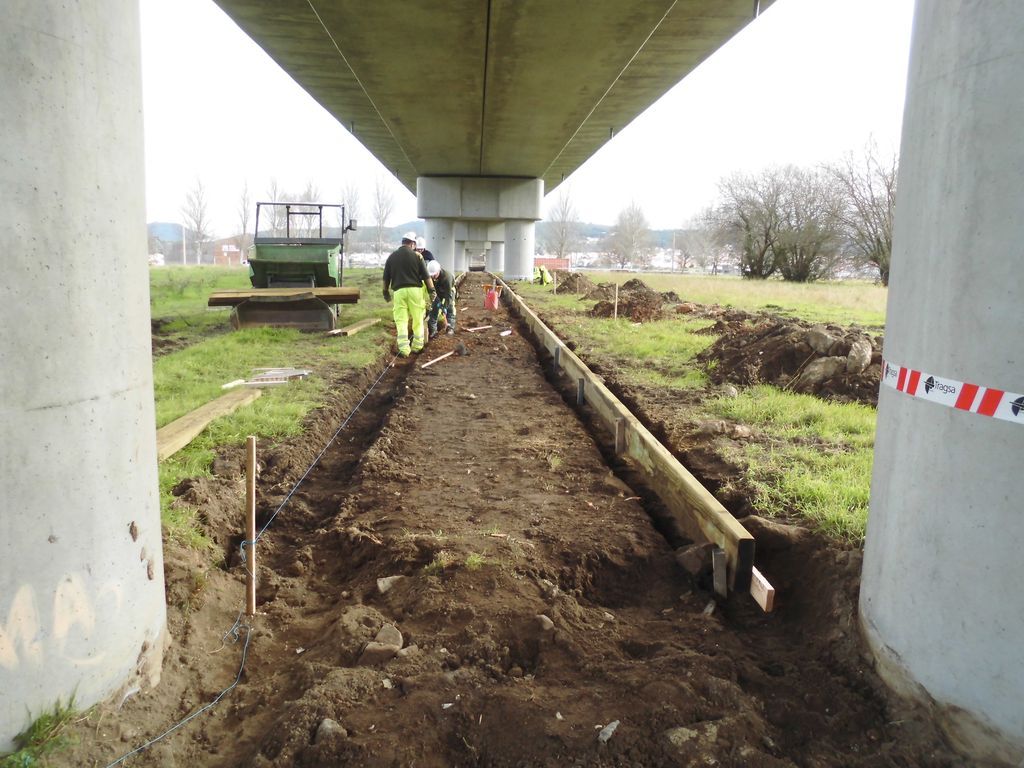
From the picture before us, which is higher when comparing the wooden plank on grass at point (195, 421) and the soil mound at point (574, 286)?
the soil mound at point (574, 286)

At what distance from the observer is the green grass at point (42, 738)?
2.44 m

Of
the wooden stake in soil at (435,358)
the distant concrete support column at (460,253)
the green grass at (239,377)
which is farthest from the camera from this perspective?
the distant concrete support column at (460,253)

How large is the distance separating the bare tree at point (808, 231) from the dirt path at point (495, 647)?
46.7 m

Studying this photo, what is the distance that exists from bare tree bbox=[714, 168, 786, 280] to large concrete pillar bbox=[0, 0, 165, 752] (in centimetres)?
5208

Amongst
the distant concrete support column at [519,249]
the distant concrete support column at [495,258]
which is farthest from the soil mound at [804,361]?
the distant concrete support column at [495,258]

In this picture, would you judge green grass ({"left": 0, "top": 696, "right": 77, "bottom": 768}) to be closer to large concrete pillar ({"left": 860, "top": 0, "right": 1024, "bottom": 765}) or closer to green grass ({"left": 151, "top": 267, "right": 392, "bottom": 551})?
green grass ({"left": 151, "top": 267, "right": 392, "bottom": 551})

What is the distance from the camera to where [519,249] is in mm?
38312

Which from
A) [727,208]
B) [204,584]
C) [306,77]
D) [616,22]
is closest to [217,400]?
[204,584]

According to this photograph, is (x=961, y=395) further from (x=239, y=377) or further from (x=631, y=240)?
(x=631, y=240)

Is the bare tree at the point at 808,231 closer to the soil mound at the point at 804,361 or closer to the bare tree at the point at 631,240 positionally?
the soil mound at the point at 804,361

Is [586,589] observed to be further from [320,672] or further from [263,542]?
[263,542]

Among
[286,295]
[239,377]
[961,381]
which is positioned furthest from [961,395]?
[286,295]

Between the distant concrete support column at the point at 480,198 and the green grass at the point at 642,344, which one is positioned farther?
the distant concrete support column at the point at 480,198

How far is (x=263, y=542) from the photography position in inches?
198
